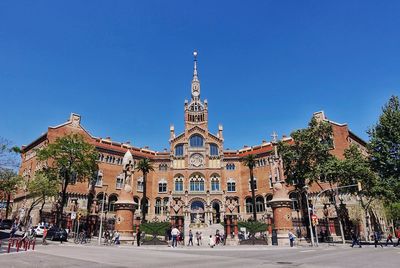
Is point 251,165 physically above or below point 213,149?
below

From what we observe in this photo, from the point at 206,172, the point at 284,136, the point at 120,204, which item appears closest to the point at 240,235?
the point at 120,204

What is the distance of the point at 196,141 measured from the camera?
62.6 metres

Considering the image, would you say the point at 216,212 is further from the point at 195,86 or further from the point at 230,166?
the point at 195,86

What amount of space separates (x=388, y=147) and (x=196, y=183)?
35.1m

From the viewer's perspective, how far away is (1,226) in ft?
147

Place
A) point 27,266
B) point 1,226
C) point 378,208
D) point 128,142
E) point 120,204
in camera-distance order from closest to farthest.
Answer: point 27,266, point 120,204, point 1,226, point 378,208, point 128,142

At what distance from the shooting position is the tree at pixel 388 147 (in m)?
31.8

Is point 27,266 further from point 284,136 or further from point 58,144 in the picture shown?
point 284,136

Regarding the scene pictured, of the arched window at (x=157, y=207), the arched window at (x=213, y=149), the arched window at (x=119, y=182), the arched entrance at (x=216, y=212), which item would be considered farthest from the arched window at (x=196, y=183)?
the arched window at (x=119, y=182)

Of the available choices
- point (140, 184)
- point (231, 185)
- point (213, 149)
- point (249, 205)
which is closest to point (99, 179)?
point (140, 184)

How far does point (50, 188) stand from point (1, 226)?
11225 millimetres

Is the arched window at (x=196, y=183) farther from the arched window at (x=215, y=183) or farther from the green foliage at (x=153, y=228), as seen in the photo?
the green foliage at (x=153, y=228)

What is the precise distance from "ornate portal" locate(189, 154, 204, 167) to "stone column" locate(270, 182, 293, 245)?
3291 centimetres

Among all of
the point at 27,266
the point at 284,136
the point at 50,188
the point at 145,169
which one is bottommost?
the point at 27,266
